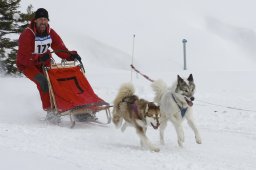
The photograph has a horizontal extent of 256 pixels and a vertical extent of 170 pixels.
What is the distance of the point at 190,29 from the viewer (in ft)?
91.1

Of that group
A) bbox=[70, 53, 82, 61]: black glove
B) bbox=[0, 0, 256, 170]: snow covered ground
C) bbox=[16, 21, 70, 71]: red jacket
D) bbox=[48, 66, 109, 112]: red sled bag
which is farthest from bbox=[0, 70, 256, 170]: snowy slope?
bbox=[70, 53, 82, 61]: black glove

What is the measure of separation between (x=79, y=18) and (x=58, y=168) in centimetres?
2219

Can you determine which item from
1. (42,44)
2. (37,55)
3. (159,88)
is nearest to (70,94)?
(37,55)

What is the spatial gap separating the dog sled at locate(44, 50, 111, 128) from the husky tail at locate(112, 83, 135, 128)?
0.80 m

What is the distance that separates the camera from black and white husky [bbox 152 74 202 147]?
6809mm

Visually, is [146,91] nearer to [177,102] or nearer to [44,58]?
[44,58]

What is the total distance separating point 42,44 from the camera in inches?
343

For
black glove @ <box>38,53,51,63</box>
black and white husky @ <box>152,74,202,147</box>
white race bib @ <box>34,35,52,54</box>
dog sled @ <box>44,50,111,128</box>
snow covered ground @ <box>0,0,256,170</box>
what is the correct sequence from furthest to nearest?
white race bib @ <box>34,35,52,54</box>, black glove @ <box>38,53,51,63</box>, dog sled @ <box>44,50,111,128</box>, black and white husky @ <box>152,74,202,147</box>, snow covered ground @ <box>0,0,256,170</box>

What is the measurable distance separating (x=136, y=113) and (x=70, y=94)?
190cm

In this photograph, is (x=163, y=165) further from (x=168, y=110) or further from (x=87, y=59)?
(x=87, y=59)

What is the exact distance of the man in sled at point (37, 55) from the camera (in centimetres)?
842

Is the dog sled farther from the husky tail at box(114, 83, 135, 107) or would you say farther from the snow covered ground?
the husky tail at box(114, 83, 135, 107)

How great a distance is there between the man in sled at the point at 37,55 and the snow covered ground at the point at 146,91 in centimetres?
43

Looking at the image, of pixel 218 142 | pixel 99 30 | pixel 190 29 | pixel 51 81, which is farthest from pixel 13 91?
pixel 190 29
